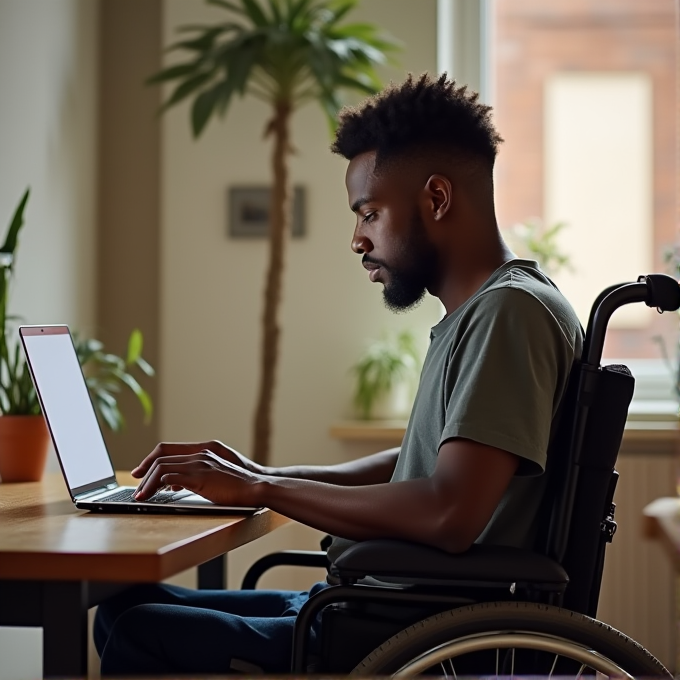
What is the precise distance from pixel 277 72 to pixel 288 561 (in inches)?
68.7

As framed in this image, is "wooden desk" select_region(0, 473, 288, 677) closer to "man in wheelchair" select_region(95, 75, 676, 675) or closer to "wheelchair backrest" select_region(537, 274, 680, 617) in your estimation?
"man in wheelchair" select_region(95, 75, 676, 675)

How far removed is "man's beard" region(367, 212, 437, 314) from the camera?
150 cm

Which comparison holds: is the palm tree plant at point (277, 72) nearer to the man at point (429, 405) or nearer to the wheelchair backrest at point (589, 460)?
the man at point (429, 405)

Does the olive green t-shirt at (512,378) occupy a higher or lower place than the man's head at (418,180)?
lower

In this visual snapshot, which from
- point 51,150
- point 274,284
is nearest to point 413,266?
point 274,284

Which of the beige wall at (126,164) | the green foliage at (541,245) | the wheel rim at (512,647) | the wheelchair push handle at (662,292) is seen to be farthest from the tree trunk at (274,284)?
the wheel rim at (512,647)

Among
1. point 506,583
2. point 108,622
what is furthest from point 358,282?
point 506,583

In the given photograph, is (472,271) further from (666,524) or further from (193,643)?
(666,524)

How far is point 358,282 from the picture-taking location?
329 centimetres

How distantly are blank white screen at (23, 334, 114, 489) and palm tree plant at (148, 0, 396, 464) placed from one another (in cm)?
130

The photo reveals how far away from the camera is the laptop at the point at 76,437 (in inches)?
57.9

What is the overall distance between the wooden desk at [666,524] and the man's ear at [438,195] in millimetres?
1453

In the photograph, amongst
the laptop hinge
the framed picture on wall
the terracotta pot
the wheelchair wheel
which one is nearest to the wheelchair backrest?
the wheelchair wheel

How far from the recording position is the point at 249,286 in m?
3.35
